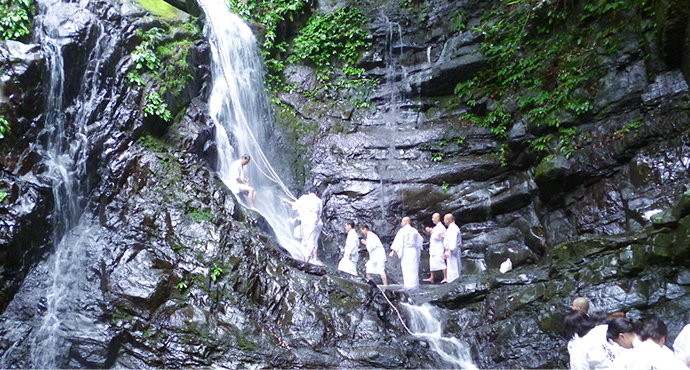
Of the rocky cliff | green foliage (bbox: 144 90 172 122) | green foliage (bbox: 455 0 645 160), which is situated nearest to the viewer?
the rocky cliff

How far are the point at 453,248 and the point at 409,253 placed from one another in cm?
110

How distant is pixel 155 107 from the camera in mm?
9594

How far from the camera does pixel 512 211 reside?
11.7 meters

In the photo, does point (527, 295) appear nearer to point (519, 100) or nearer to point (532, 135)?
point (532, 135)

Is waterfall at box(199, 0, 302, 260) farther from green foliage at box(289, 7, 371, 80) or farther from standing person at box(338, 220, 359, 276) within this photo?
green foliage at box(289, 7, 371, 80)

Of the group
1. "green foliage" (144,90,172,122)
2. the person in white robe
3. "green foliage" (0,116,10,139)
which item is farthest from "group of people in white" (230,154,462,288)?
the person in white robe

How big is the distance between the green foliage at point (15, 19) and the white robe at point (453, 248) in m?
9.61

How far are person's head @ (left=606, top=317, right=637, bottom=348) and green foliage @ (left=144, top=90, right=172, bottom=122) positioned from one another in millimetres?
8810

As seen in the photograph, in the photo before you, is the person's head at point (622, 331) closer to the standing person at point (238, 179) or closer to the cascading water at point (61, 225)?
the cascading water at point (61, 225)

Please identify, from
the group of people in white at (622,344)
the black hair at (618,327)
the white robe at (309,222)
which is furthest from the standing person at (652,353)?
the white robe at (309,222)

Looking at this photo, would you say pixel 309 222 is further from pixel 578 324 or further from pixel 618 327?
pixel 618 327

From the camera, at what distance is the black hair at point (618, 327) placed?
415cm

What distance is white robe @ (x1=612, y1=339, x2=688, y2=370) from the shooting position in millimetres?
3807

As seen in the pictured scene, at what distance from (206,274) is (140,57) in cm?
525
